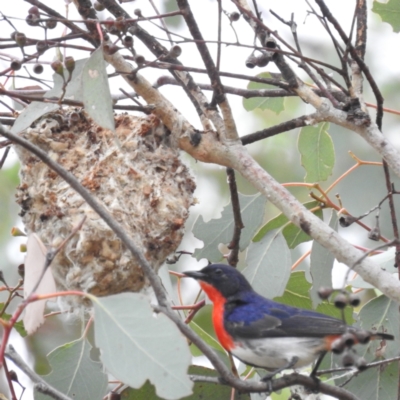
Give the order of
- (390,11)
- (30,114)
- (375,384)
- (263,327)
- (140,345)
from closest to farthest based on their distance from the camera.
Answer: (140,345)
(30,114)
(263,327)
(375,384)
(390,11)

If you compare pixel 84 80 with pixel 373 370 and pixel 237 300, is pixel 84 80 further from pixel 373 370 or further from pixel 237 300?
pixel 373 370

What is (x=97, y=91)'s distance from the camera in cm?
277

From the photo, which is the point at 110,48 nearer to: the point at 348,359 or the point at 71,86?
the point at 71,86

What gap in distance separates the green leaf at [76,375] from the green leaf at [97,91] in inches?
49.7

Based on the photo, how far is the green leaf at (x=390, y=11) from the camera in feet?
12.4

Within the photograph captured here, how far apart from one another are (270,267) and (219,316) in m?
0.37

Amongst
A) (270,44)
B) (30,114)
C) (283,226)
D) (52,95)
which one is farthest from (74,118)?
(283,226)

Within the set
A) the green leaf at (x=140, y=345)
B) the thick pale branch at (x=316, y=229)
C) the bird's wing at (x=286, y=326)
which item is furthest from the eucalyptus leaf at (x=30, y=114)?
the bird's wing at (x=286, y=326)

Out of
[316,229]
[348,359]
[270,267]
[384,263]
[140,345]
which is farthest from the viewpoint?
[384,263]

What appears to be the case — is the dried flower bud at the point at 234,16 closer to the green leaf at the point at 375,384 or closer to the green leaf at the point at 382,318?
the green leaf at the point at 382,318

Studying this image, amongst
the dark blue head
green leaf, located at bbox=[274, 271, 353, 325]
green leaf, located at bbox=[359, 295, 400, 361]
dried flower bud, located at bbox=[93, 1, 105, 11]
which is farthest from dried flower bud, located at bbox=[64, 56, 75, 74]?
green leaf, located at bbox=[359, 295, 400, 361]

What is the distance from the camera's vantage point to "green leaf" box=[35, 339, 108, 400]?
3375mm

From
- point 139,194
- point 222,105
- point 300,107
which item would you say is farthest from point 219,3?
point 300,107

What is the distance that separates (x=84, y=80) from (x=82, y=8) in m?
0.77
